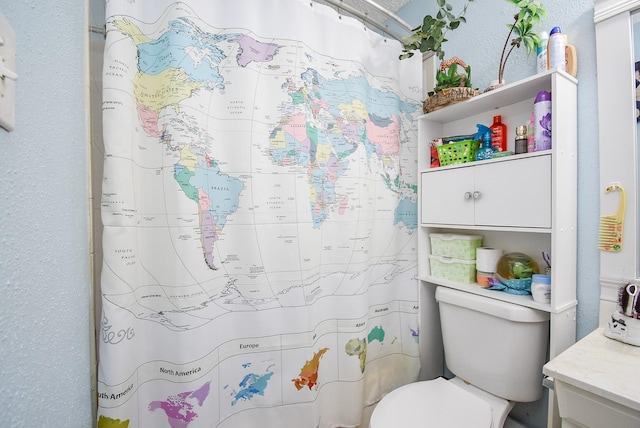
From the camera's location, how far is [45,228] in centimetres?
48

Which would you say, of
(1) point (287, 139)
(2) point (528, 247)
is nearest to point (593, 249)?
(2) point (528, 247)

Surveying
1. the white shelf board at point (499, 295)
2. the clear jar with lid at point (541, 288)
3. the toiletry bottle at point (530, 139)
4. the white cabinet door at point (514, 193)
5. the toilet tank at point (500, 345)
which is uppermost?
the toiletry bottle at point (530, 139)

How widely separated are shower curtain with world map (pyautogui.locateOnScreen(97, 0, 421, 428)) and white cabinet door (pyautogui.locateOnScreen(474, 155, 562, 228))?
15.6 inches

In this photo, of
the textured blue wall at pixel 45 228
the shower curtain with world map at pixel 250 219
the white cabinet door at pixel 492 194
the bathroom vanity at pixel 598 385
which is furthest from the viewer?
the white cabinet door at pixel 492 194

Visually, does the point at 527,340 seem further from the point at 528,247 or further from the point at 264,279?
the point at 264,279

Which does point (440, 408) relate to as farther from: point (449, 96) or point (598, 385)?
point (449, 96)

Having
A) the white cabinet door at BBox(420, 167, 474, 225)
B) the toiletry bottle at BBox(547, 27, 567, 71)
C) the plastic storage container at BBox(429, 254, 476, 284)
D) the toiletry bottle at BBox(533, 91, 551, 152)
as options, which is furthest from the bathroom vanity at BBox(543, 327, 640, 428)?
the toiletry bottle at BBox(547, 27, 567, 71)

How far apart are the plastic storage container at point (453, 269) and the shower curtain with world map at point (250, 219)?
130 millimetres

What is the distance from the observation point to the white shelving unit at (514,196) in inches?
37.7

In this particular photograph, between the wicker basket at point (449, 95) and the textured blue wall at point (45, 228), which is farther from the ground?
the wicker basket at point (449, 95)

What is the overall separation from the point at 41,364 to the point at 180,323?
0.49 metres

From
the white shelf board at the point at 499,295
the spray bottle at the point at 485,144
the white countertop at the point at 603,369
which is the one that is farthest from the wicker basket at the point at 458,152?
the white countertop at the point at 603,369

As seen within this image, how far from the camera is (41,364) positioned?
1.47 feet

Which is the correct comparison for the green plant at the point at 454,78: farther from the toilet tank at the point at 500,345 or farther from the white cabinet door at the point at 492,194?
the toilet tank at the point at 500,345
